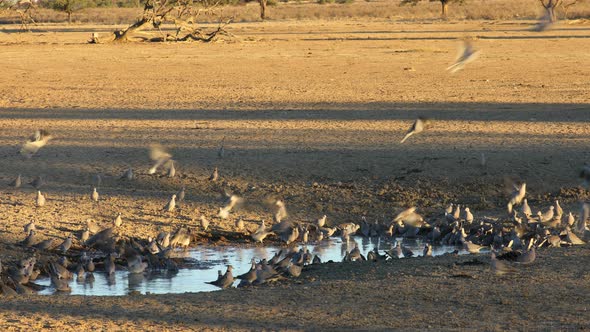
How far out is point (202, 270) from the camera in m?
9.54

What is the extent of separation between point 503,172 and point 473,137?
8.29ft

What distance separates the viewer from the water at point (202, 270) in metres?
8.70

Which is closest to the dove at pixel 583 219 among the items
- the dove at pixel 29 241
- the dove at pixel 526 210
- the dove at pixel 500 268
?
the dove at pixel 526 210

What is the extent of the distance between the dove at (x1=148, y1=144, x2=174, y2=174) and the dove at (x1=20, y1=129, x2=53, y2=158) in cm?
158

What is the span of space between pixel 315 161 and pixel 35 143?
13.3 ft

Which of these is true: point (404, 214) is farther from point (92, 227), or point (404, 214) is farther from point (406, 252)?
point (92, 227)

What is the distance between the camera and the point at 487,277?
802 cm

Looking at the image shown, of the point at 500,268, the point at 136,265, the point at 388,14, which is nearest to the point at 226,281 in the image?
the point at 136,265

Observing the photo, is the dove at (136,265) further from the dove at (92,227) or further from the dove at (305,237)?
the dove at (305,237)

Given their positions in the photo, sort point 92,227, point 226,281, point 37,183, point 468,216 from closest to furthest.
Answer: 1. point 226,281
2. point 92,227
3. point 468,216
4. point 37,183

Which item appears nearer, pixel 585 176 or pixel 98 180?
pixel 585 176

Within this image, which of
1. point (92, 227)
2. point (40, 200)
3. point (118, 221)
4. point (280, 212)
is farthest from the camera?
point (40, 200)

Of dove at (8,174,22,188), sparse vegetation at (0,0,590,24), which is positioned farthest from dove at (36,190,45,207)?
sparse vegetation at (0,0,590,24)

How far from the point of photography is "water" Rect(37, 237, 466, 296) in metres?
8.70
